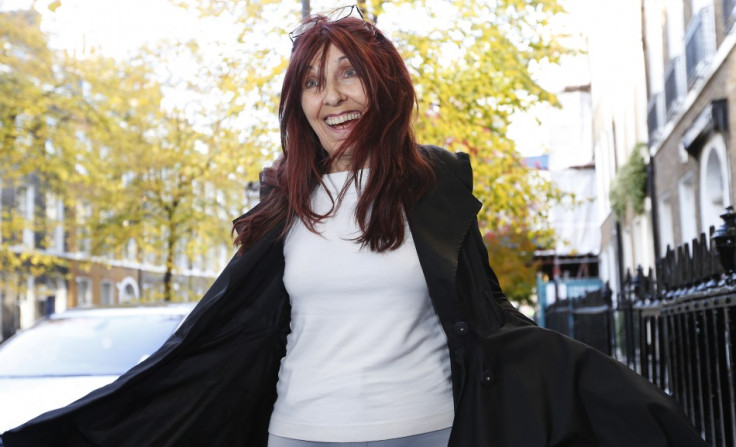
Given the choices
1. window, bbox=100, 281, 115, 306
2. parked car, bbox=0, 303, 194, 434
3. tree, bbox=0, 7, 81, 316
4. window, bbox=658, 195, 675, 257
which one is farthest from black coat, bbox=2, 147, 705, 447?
window, bbox=100, 281, 115, 306

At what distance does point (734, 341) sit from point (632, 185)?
54.3 feet

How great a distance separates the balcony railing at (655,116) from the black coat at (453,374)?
14975 millimetres

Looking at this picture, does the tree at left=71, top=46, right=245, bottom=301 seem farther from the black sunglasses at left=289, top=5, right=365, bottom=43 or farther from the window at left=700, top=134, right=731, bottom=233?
the black sunglasses at left=289, top=5, right=365, bottom=43

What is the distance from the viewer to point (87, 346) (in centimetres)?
681

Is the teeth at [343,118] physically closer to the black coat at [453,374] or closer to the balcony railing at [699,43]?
the black coat at [453,374]

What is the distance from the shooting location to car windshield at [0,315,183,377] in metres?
6.51

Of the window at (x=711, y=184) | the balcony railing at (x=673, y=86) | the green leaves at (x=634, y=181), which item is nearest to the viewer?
the window at (x=711, y=184)

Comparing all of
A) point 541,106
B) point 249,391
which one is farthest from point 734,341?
point 541,106

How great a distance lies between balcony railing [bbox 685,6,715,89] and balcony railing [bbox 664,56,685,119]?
30.4 inches

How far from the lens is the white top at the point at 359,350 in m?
2.33

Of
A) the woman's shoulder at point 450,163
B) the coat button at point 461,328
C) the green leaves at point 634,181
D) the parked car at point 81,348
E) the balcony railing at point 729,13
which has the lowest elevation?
the parked car at point 81,348

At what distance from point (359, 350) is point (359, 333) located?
43 millimetres

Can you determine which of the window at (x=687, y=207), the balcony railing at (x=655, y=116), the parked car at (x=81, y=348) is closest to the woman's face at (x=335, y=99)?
the parked car at (x=81, y=348)

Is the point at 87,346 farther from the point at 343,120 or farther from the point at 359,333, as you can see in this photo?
the point at 359,333
